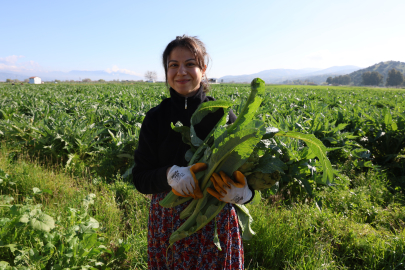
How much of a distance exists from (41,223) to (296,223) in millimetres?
2412

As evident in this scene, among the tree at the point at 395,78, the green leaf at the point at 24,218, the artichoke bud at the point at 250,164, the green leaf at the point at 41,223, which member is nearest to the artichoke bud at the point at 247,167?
the artichoke bud at the point at 250,164

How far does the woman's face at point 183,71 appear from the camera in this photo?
4.95 feet

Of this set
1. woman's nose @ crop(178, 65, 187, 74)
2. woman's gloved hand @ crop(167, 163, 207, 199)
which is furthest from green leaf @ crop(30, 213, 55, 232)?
woman's nose @ crop(178, 65, 187, 74)

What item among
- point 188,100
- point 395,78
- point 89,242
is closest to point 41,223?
point 89,242

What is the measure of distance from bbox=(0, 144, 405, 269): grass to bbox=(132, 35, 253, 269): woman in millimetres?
647

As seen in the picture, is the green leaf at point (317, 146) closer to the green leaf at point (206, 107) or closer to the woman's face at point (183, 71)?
the green leaf at point (206, 107)

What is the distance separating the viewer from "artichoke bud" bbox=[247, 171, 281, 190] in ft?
3.89

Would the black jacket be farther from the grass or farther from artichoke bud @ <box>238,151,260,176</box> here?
the grass

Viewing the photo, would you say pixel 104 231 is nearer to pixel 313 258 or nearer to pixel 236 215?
pixel 236 215

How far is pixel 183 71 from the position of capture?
A: 1.49m

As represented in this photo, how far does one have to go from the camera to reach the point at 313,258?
1994 mm

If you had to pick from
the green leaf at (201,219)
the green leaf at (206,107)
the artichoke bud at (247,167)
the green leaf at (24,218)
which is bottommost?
the green leaf at (24,218)

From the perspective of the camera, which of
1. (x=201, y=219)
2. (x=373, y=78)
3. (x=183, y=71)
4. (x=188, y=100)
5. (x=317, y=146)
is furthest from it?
(x=373, y=78)

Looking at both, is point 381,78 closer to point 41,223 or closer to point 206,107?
point 206,107
